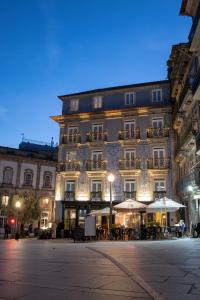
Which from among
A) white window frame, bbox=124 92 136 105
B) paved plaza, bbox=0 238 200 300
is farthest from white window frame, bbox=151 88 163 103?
paved plaza, bbox=0 238 200 300

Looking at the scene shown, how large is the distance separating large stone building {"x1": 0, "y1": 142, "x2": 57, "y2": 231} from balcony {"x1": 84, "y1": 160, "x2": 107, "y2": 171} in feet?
39.2

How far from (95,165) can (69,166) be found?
310 centimetres

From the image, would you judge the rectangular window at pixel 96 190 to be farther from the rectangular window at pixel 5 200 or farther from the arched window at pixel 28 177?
the rectangular window at pixel 5 200

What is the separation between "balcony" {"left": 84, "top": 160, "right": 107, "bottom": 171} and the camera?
3539cm

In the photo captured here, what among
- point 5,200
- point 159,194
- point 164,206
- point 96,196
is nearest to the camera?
point 164,206

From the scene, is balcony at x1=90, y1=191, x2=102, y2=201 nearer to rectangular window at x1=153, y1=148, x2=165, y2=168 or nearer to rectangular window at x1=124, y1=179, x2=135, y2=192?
rectangular window at x1=124, y1=179, x2=135, y2=192

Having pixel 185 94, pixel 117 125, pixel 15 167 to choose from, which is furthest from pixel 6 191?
pixel 185 94

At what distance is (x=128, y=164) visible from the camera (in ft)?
114

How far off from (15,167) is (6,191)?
144 inches

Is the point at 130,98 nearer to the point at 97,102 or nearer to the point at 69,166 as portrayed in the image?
the point at 97,102

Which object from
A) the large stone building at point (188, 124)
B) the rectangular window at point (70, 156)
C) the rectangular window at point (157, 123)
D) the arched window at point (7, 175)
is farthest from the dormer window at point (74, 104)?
the arched window at point (7, 175)

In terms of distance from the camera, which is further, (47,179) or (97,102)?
(47,179)

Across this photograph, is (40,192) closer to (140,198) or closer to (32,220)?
(32,220)

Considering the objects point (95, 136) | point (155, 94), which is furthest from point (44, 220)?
point (155, 94)
